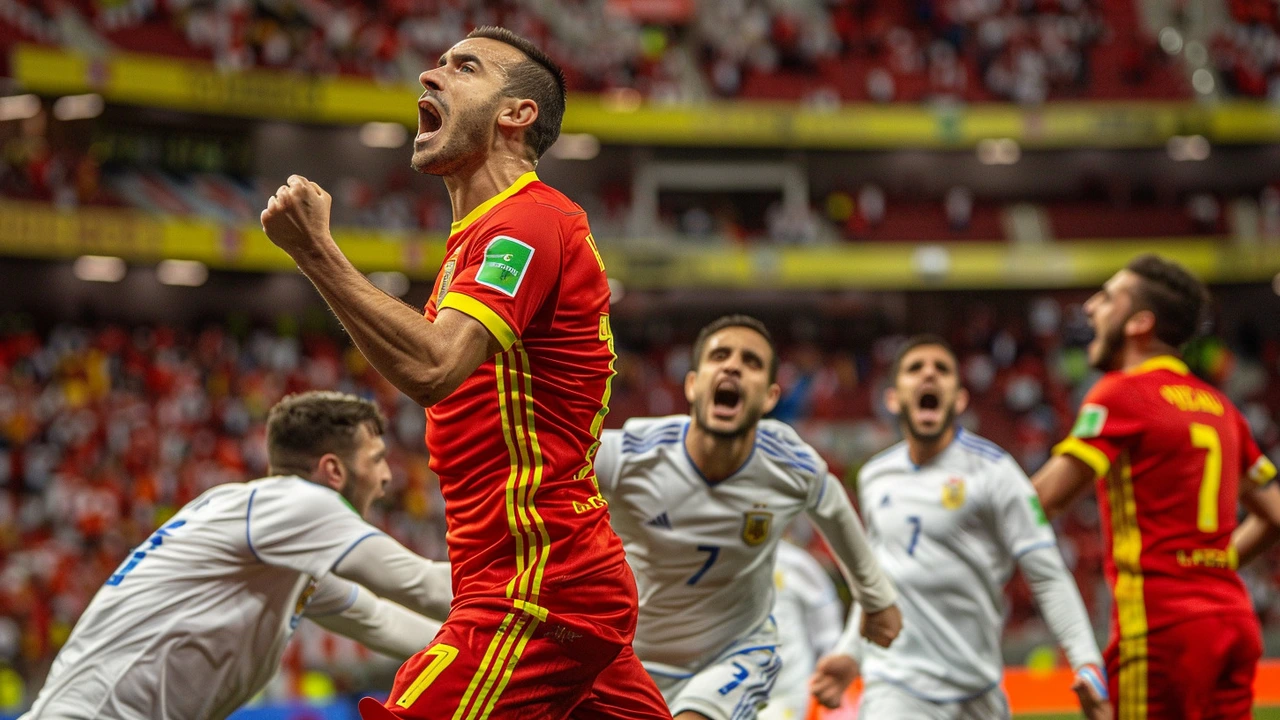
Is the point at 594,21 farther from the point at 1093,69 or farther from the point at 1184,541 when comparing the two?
the point at 1184,541

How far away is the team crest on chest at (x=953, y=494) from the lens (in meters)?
6.04

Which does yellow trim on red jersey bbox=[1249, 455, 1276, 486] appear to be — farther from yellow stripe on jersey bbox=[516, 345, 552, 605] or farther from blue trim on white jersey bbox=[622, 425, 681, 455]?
yellow stripe on jersey bbox=[516, 345, 552, 605]

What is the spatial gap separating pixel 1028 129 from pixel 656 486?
2727 cm

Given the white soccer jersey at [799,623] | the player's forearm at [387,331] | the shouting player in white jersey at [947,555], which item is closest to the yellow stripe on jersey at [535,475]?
the player's forearm at [387,331]

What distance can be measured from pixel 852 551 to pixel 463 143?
7.90ft

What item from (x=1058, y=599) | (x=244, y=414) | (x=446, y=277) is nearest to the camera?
(x=446, y=277)

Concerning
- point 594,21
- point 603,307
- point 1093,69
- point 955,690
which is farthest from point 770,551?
point 1093,69

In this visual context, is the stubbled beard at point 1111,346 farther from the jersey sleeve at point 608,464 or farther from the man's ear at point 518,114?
the man's ear at point 518,114

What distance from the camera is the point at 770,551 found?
5145 millimetres

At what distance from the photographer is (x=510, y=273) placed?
300cm

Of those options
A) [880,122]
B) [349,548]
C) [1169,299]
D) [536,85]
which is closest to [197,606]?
[349,548]

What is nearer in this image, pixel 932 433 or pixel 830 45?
pixel 932 433

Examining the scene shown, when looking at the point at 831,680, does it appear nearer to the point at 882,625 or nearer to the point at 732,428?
Answer: the point at 882,625

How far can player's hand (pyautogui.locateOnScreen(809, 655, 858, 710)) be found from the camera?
493 cm
